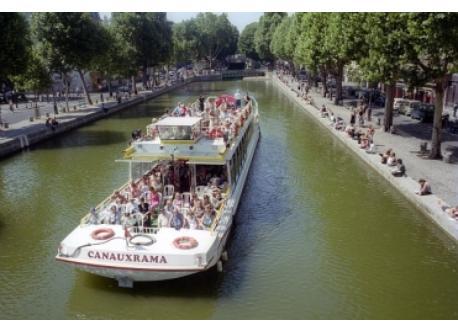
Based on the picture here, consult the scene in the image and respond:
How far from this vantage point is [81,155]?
34.8 meters

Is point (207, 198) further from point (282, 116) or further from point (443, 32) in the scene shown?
point (282, 116)

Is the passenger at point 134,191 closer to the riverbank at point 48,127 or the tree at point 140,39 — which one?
the riverbank at point 48,127

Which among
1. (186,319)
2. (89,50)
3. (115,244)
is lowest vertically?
(186,319)

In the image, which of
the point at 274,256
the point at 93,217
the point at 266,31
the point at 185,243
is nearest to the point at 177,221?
the point at 185,243

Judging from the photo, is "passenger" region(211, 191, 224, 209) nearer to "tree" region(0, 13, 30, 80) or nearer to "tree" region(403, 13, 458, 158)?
"tree" region(403, 13, 458, 158)

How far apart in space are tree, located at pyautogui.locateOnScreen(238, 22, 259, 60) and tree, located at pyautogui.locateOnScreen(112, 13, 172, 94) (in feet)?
204

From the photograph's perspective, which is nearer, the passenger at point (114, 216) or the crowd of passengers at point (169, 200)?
the crowd of passengers at point (169, 200)

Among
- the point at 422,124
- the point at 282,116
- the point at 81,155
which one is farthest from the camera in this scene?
the point at 282,116

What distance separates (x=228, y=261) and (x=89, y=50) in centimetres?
4427

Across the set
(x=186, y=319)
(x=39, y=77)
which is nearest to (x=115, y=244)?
(x=186, y=319)

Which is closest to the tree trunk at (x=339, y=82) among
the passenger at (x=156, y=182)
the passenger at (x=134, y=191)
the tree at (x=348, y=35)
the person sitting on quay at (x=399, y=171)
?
the tree at (x=348, y=35)

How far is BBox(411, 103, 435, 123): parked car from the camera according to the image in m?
42.0

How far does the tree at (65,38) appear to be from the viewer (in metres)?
51.8

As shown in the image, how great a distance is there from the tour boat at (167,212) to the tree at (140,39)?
51.1 metres
